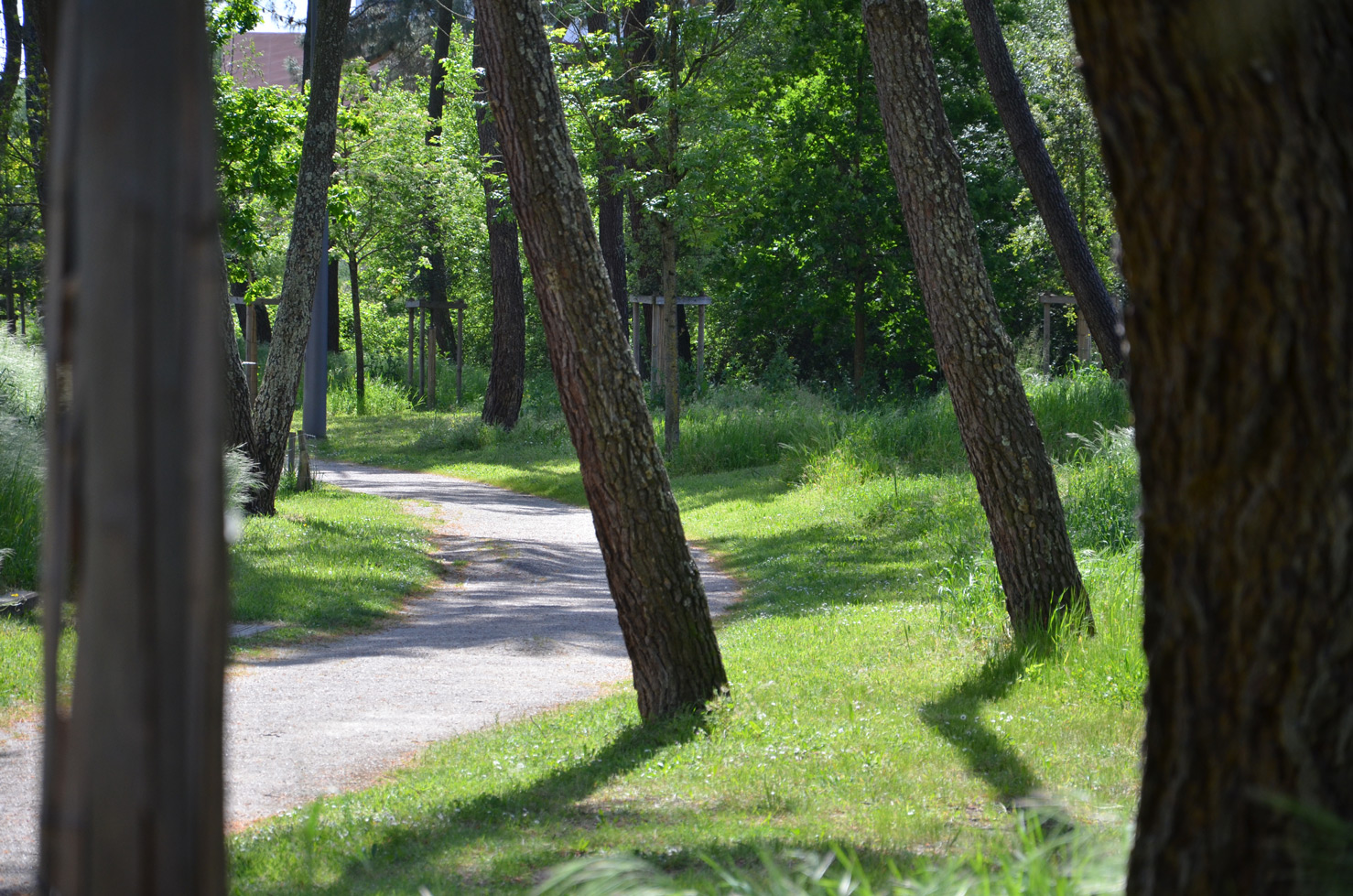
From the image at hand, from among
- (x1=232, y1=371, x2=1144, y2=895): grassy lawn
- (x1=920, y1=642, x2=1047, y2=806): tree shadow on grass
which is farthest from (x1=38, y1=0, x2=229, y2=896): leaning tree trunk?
(x1=920, y1=642, x2=1047, y2=806): tree shadow on grass

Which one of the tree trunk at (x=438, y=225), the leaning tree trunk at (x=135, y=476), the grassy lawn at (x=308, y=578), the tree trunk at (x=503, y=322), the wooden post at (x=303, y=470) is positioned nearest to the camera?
the leaning tree trunk at (x=135, y=476)

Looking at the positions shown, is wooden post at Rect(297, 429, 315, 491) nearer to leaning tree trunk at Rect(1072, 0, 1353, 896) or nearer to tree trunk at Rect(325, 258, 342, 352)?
leaning tree trunk at Rect(1072, 0, 1353, 896)

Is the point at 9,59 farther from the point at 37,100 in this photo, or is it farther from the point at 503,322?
the point at 503,322

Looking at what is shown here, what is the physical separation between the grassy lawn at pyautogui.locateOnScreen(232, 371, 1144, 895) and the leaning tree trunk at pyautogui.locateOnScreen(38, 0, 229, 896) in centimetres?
136

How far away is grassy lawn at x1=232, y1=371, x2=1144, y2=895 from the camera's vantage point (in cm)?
428

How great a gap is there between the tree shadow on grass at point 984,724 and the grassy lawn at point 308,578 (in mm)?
4602

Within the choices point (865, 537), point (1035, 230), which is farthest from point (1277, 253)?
point (1035, 230)

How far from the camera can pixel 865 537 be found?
1306cm

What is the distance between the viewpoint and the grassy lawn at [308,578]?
25.2ft

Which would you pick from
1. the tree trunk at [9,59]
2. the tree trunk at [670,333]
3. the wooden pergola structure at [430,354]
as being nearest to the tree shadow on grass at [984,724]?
the tree trunk at [670,333]

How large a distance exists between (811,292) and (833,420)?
34.2ft

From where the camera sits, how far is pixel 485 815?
16.2 feet

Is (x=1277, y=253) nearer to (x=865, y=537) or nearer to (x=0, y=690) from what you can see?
(x=0, y=690)

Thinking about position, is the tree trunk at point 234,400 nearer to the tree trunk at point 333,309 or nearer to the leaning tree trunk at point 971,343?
the leaning tree trunk at point 971,343
